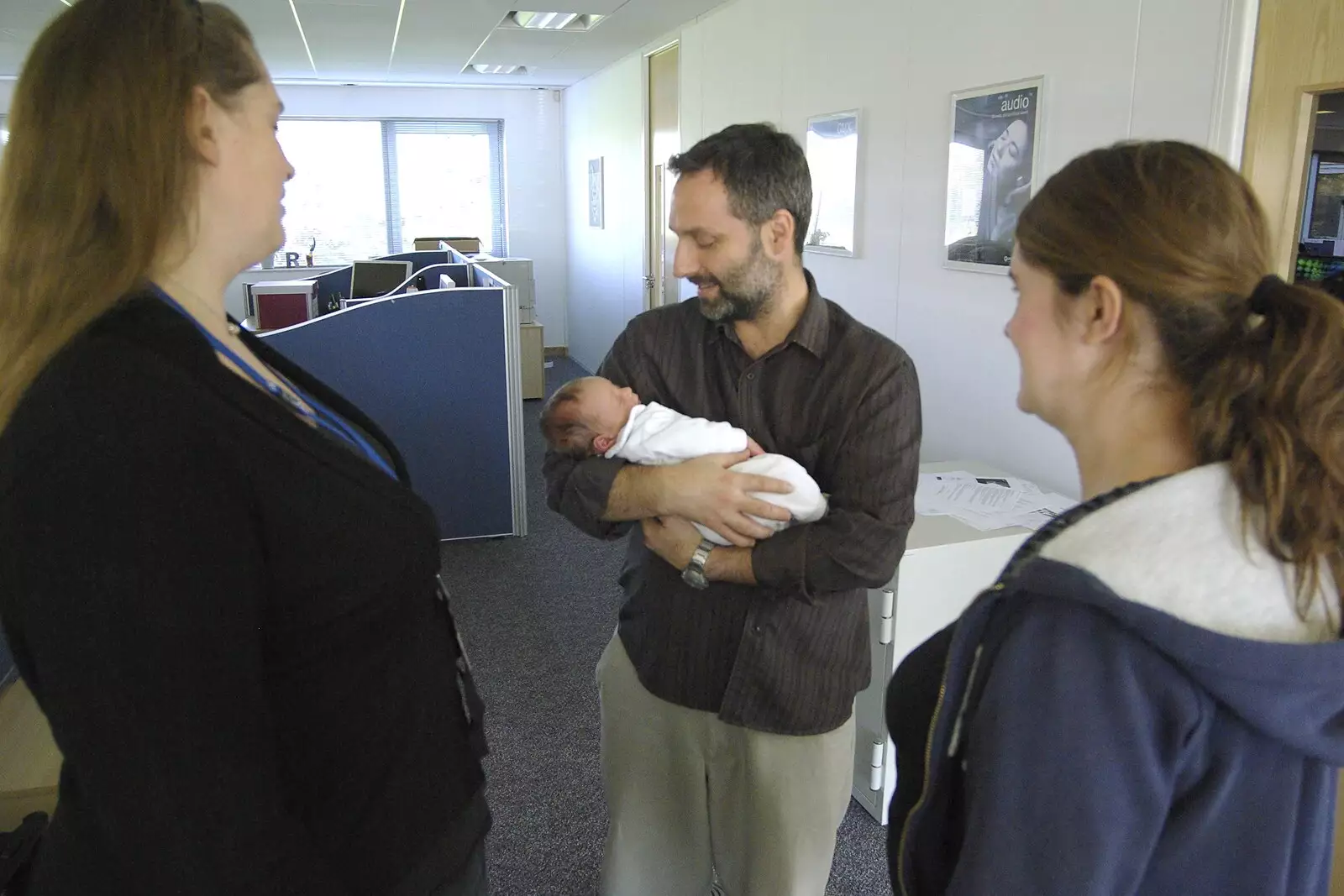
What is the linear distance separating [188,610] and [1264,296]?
3.04ft

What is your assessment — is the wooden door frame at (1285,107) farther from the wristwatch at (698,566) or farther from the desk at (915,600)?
the wristwatch at (698,566)

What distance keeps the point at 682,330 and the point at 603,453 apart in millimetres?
252

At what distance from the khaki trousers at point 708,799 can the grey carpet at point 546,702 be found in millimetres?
639

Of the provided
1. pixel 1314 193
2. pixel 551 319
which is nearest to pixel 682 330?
pixel 1314 193

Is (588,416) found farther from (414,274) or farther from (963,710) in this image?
(414,274)

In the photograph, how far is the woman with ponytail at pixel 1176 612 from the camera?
71 cm

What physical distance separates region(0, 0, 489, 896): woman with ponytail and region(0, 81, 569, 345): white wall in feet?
29.9

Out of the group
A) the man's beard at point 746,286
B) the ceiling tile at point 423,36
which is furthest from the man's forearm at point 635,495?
the ceiling tile at point 423,36

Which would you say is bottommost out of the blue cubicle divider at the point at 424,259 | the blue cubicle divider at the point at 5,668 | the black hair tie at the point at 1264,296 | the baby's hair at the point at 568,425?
the blue cubicle divider at the point at 5,668

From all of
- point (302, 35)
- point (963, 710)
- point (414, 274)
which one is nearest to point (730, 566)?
point (963, 710)

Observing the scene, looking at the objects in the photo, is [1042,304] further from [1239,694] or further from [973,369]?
[973,369]

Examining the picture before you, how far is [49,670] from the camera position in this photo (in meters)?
0.71

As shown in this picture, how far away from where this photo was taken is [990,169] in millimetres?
3066

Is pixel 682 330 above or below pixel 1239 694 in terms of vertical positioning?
above
